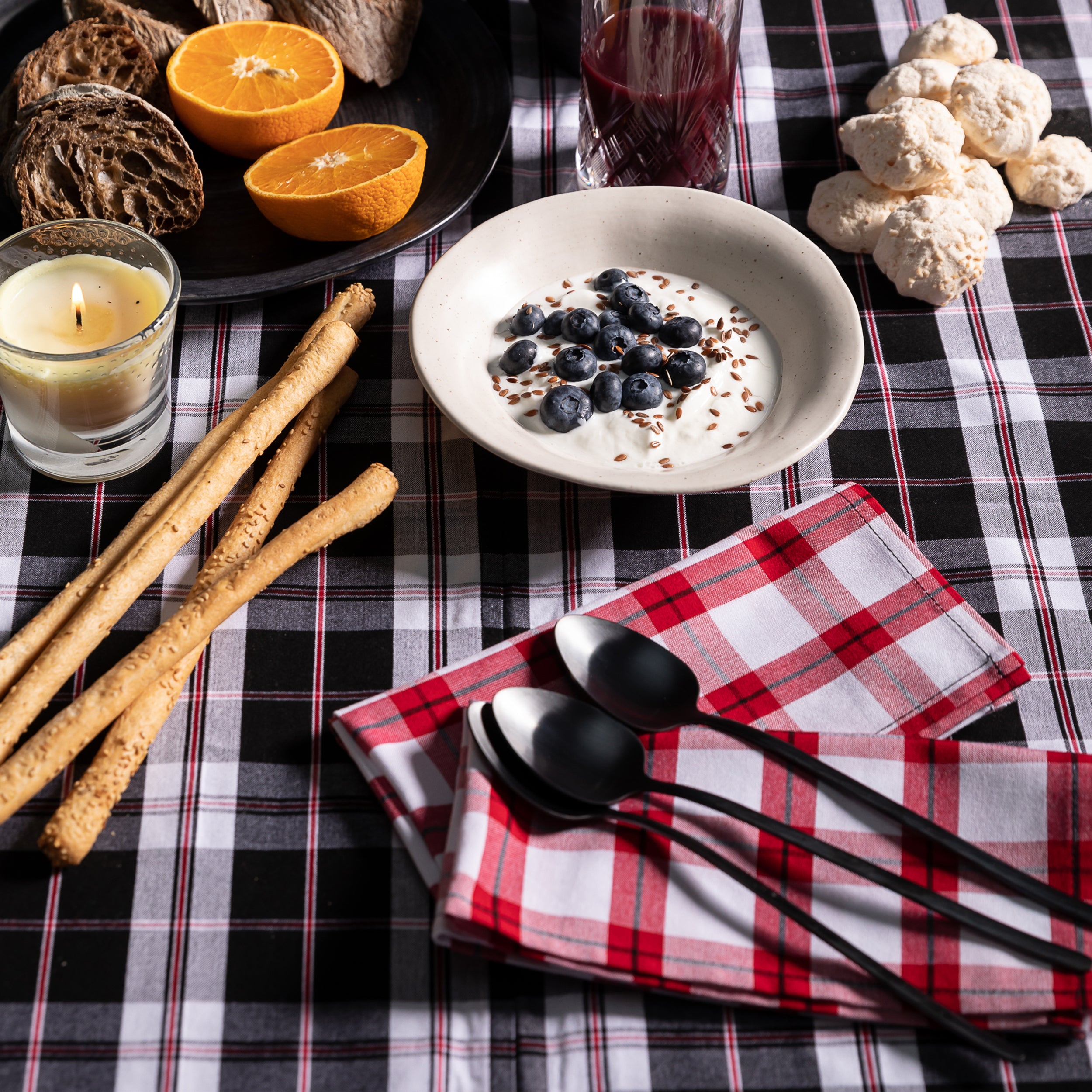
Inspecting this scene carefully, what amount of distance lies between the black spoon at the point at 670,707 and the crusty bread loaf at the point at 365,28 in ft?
3.30

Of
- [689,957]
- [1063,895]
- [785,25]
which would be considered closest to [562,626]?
[689,957]

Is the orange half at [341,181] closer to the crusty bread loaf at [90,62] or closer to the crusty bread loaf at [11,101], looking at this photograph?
the crusty bread loaf at [90,62]

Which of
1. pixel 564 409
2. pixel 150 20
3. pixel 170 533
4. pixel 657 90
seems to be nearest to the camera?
pixel 170 533

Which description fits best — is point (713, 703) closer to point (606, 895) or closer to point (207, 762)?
point (606, 895)

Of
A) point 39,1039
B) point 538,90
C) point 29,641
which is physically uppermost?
point 538,90

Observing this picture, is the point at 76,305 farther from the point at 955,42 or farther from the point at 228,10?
the point at 955,42

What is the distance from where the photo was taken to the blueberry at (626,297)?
4.17ft

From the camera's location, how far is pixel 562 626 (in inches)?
40.1

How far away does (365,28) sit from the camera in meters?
1.52

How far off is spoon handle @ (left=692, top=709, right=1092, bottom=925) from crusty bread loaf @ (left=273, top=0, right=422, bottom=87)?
3.78 feet

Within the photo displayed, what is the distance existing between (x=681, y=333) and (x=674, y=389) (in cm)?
8

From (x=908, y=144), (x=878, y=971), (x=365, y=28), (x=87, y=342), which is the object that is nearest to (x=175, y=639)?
(x=87, y=342)

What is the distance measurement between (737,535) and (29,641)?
741 mm

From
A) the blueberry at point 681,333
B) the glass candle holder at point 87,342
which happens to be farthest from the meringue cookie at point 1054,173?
the glass candle holder at point 87,342
